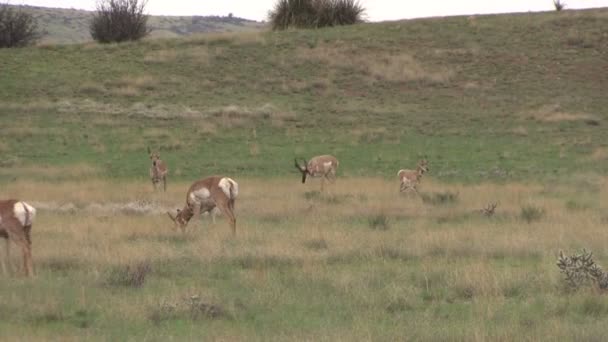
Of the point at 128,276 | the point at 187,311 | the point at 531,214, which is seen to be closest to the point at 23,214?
the point at 128,276

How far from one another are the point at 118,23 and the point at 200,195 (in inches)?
1798

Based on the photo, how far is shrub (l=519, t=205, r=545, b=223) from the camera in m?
19.0


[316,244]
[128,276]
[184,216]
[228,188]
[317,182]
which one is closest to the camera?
[128,276]

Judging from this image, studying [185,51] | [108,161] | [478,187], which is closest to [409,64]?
[185,51]

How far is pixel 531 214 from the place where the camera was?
19109 mm

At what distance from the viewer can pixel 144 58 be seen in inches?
2026

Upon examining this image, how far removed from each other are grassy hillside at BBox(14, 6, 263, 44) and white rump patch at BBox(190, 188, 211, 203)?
84.7 metres

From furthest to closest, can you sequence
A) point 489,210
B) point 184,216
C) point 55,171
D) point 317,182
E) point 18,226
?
point 55,171, point 317,182, point 489,210, point 184,216, point 18,226

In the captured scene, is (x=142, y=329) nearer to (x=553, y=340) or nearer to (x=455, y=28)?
(x=553, y=340)

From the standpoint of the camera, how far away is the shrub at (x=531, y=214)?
19.0 meters

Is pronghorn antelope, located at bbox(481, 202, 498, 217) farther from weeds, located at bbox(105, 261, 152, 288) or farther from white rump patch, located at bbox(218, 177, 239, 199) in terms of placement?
weeds, located at bbox(105, 261, 152, 288)

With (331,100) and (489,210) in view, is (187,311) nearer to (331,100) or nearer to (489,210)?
(489,210)

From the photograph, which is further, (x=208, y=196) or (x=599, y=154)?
(x=599, y=154)

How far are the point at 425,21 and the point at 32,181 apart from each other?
1405 inches
